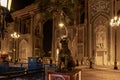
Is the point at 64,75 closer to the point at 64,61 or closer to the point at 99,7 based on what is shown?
the point at 64,61

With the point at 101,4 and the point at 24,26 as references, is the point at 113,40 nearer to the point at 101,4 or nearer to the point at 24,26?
the point at 101,4

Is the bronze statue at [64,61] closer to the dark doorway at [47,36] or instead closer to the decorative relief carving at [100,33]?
the decorative relief carving at [100,33]

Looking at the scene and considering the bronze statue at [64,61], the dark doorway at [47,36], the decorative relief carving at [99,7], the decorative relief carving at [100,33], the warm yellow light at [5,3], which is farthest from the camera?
the dark doorway at [47,36]

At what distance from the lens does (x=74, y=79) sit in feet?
19.4

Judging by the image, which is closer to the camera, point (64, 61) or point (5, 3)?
point (5, 3)

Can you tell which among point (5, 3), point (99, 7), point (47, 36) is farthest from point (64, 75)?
point (47, 36)

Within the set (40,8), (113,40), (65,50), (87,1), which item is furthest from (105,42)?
(65,50)

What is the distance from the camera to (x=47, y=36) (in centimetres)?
3938

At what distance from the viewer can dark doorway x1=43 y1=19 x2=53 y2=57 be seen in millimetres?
38653

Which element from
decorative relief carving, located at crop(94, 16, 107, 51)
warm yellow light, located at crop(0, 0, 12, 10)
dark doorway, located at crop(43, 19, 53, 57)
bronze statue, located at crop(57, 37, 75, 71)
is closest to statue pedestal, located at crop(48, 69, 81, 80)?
bronze statue, located at crop(57, 37, 75, 71)

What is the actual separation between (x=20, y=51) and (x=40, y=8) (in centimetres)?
1096

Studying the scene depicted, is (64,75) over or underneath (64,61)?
underneath

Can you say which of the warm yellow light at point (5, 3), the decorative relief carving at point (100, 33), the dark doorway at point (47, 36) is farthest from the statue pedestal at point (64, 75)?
the dark doorway at point (47, 36)

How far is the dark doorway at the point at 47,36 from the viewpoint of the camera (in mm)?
38653
